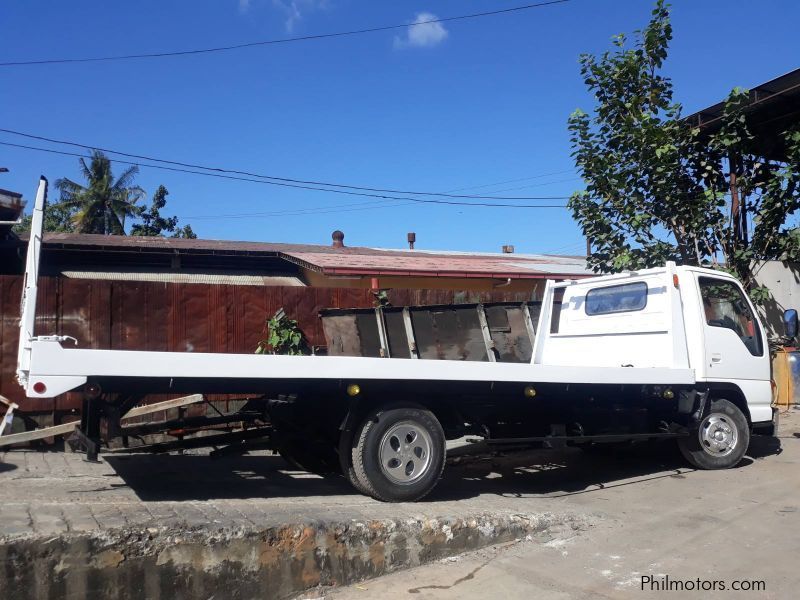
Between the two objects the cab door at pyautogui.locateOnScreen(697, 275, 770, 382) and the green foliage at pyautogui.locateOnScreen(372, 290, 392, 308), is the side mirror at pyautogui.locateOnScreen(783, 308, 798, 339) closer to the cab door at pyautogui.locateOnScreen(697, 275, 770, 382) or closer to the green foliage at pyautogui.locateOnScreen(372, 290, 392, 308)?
the cab door at pyautogui.locateOnScreen(697, 275, 770, 382)

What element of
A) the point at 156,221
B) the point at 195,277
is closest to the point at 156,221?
the point at 156,221

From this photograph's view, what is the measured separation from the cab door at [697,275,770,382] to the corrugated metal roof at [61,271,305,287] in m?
9.95

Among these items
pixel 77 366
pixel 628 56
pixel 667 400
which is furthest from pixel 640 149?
pixel 77 366

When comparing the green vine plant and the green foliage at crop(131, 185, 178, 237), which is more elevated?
the green foliage at crop(131, 185, 178, 237)

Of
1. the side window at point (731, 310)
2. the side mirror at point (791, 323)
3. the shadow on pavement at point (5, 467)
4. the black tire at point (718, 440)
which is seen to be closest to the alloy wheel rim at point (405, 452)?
the black tire at point (718, 440)

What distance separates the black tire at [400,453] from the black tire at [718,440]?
3401 millimetres

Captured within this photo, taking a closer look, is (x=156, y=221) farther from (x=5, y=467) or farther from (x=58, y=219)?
(x=5, y=467)

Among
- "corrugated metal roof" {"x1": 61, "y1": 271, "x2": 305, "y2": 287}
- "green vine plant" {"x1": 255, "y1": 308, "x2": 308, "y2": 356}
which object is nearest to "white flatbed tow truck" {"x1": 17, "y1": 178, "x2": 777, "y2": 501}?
"green vine plant" {"x1": 255, "y1": 308, "x2": 308, "y2": 356}

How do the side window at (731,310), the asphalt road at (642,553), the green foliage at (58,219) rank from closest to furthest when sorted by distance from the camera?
the asphalt road at (642,553) → the side window at (731,310) → the green foliage at (58,219)

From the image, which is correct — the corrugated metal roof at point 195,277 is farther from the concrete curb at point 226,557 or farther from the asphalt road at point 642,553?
the concrete curb at point 226,557

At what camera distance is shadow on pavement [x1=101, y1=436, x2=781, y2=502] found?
21.0 ft

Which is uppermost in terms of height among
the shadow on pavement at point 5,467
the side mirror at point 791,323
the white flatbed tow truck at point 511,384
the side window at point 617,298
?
the side window at point 617,298

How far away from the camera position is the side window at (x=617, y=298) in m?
8.52

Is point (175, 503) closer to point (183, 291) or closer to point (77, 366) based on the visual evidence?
point (77, 366)
